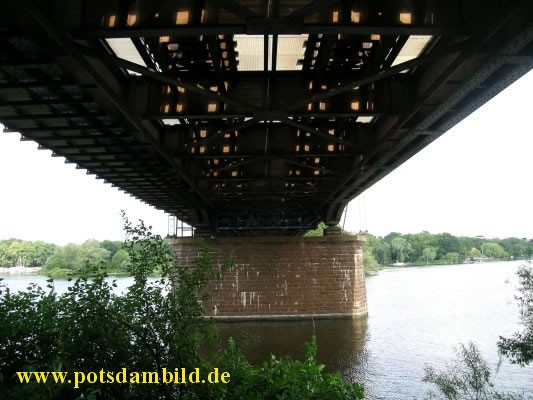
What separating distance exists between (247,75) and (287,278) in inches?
829

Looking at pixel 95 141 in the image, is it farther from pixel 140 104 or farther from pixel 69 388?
pixel 69 388

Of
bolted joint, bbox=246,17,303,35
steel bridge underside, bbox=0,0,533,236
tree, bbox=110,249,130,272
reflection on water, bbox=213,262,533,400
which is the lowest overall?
reflection on water, bbox=213,262,533,400

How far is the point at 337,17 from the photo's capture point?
7203mm

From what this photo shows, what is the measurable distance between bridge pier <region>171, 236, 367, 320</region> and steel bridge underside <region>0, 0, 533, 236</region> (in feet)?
40.8

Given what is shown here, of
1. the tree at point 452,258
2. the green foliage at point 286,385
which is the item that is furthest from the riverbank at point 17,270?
the tree at point 452,258

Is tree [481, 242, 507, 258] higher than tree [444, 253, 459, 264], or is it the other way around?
tree [481, 242, 507, 258]

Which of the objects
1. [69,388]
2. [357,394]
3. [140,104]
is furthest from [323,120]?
[69,388]

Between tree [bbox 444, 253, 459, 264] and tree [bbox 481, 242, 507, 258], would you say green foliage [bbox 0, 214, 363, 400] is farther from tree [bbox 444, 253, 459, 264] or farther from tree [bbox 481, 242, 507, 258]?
tree [bbox 481, 242, 507, 258]

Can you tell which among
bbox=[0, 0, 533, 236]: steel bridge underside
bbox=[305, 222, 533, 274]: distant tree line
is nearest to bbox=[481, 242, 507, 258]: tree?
bbox=[305, 222, 533, 274]: distant tree line

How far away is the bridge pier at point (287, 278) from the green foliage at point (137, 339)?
2312 centimetres

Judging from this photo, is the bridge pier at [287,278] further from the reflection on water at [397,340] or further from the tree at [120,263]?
the tree at [120,263]

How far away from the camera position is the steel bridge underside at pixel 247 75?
23.0ft

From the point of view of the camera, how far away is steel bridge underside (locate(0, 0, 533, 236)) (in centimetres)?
702

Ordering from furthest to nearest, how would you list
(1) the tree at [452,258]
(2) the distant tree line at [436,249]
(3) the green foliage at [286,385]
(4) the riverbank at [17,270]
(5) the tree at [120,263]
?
(1) the tree at [452,258]
(2) the distant tree line at [436,249]
(4) the riverbank at [17,270]
(5) the tree at [120,263]
(3) the green foliage at [286,385]
